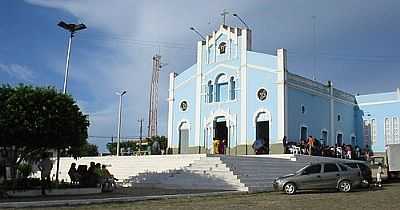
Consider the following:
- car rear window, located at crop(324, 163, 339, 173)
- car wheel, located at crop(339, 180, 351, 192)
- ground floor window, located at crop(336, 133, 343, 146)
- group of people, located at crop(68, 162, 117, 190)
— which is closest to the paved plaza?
car wheel, located at crop(339, 180, 351, 192)

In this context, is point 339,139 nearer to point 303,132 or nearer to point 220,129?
point 303,132

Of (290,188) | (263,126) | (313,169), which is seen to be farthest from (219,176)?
(263,126)

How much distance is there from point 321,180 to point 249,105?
646 inches

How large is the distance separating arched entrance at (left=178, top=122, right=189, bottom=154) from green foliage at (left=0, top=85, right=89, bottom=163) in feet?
63.5

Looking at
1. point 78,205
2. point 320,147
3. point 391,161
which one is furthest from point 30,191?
point 320,147

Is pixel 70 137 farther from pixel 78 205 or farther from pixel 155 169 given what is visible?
pixel 155 169

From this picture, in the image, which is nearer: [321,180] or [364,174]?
[321,180]

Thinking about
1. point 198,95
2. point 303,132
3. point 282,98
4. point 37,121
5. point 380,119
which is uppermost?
point 198,95

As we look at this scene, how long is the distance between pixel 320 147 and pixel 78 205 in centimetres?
2271

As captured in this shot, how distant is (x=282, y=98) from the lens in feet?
116

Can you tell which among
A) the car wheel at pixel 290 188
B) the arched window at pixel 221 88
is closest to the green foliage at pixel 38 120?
the car wheel at pixel 290 188

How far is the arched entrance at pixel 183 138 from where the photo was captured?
134 feet

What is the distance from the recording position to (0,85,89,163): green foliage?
1961 centimetres

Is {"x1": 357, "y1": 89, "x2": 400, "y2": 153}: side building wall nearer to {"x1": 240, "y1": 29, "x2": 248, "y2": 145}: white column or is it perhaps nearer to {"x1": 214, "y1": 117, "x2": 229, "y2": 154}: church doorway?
{"x1": 240, "y1": 29, "x2": 248, "y2": 145}: white column
